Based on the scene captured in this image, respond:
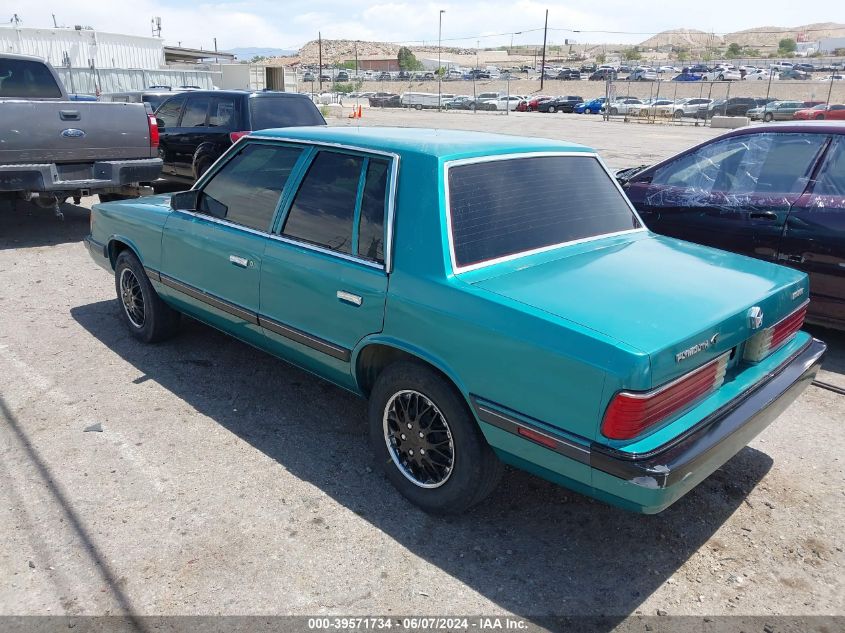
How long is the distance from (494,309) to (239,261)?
72.7 inches

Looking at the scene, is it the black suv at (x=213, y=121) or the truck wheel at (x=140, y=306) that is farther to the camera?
the black suv at (x=213, y=121)

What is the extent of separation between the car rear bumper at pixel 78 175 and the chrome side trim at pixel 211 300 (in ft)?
12.4

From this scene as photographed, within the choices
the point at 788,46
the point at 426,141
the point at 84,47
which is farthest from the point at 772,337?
the point at 788,46

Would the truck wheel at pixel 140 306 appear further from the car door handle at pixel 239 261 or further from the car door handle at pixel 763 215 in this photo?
the car door handle at pixel 763 215

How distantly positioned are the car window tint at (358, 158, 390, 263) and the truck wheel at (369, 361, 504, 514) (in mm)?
563

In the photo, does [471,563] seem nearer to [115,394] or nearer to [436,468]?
[436,468]

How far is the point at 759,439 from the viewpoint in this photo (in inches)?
160

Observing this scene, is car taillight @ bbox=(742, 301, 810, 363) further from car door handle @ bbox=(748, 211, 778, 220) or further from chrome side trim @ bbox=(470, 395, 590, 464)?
car door handle @ bbox=(748, 211, 778, 220)

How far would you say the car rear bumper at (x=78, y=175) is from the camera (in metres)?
7.33

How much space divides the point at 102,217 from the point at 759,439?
4.82m

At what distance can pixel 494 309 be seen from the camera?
9.12 feet

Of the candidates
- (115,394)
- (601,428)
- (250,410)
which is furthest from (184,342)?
(601,428)

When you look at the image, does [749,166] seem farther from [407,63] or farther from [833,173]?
[407,63]

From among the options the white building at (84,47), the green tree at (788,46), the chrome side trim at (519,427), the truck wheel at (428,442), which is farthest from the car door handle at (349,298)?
the green tree at (788,46)
